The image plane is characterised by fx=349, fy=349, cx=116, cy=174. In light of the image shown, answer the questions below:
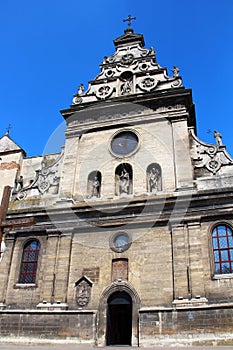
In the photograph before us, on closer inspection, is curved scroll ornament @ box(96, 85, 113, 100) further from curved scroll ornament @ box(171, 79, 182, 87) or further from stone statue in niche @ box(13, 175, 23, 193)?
stone statue in niche @ box(13, 175, 23, 193)

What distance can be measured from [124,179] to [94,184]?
4.72 feet

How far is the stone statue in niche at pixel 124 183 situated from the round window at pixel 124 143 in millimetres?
1053

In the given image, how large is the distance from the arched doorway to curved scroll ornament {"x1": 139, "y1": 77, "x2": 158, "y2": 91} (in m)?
10.0

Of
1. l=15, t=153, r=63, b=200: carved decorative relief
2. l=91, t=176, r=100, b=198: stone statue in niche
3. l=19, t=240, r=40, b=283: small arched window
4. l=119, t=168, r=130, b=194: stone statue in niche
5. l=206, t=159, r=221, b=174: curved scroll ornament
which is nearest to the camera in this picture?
l=206, t=159, r=221, b=174: curved scroll ornament

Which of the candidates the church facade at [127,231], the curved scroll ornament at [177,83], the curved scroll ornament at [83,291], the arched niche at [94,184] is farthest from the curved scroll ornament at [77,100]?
the curved scroll ornament at [83,291]

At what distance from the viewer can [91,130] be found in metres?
17.6

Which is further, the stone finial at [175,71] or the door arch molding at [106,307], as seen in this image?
the stone finial at [175,71]

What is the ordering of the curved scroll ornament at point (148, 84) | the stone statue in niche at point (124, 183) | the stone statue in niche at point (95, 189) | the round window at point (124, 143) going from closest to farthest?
the stone statue in niche at point (124, 183)
the stone statue in niche at point (95, 189)
the round window at point (124, 143)
the curved scroll ornament at point (148, 84)

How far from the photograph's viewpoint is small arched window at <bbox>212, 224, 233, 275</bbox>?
→ 498 inches

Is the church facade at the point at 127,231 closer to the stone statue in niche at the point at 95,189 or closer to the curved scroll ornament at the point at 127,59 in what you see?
the stone statue in niche at the point at 95,189

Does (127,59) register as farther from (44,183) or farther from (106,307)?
(106,307)

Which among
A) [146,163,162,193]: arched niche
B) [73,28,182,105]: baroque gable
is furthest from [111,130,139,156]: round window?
[73,28,182,105]: baroque gable

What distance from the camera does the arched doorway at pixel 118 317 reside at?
43.2 feet

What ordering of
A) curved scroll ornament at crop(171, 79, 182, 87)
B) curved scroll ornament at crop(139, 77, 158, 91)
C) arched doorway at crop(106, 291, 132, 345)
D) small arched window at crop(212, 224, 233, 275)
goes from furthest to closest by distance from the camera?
curved scroll ornament at crop(139, 77, 158, 91)
curved scroll ornament at crop(171, 79, 182, 87)
arched doorway at crop(106, 291, 132, 345)
small arched window at crop(212, 224, 233, 275)
